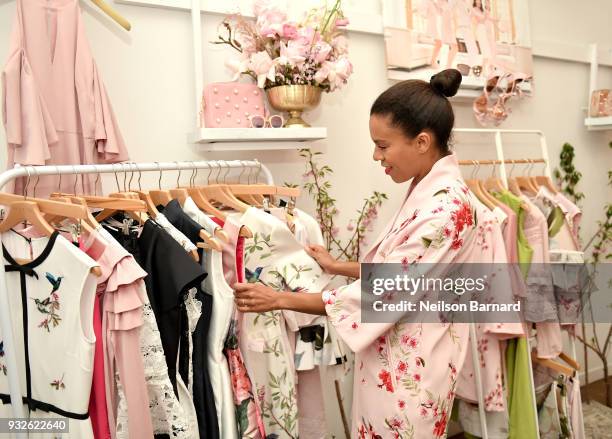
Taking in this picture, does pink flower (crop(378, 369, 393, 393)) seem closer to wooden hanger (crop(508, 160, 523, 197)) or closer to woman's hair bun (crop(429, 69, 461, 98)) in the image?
woman's hair bun (crop(429, 69, 461, 98))

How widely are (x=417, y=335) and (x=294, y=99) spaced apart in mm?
944

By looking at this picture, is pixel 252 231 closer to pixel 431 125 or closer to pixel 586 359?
pixel 431 125

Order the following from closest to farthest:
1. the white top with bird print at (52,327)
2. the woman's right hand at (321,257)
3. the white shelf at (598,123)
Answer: the white top with bird print at (52,327)
the woman's right hand at (321,257)
the white shelf at (598,123)

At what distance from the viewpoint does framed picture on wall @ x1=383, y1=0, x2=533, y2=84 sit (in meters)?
2.41

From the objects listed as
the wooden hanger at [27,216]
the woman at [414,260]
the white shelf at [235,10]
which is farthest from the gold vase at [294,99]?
the wooden hanger at [27,216]

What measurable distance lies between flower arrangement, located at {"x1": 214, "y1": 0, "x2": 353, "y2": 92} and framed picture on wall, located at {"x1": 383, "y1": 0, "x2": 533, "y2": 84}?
509 mm

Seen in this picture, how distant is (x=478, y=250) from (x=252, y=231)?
2.25ft

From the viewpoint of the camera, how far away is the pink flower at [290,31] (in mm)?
1858

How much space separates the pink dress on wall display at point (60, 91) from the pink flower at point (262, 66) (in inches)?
20.3

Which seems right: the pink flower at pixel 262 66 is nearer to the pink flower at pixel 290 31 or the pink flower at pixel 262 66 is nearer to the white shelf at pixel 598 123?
the pink flower at pixel 290 31

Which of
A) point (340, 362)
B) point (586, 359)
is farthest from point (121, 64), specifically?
point (586, 359)

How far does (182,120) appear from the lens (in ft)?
6.52

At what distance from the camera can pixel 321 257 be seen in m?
1.62

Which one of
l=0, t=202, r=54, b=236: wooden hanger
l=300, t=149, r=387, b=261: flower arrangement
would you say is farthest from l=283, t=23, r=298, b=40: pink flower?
l=0, t=202, r=54, b=236: wooden hanger
